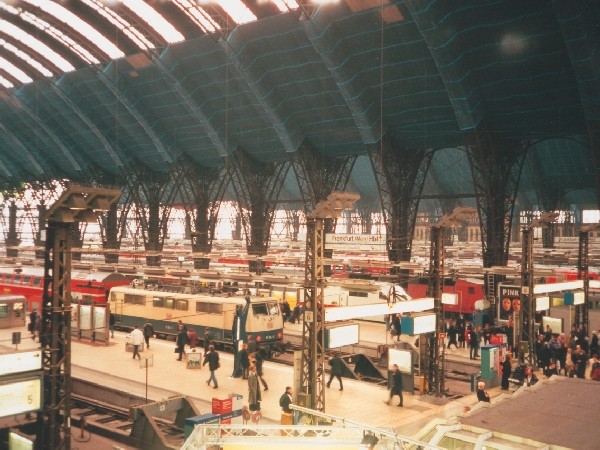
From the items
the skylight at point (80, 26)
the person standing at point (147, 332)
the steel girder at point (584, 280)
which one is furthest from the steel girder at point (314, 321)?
the skylight at point (80, 26)

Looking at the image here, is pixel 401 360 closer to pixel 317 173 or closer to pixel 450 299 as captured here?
pixel 450 299

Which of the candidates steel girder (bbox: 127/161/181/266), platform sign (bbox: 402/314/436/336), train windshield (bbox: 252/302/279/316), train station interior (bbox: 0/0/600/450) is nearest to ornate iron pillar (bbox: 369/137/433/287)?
train station interior (bbox: 0/0/600/450)

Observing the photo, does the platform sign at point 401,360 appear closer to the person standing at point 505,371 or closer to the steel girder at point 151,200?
the person standing at point 505,371

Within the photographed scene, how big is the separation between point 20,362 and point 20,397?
67 centimetres

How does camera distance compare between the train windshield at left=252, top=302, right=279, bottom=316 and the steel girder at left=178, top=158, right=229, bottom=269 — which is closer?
the train windshield at left=252, top=302, right=279, bottom=316

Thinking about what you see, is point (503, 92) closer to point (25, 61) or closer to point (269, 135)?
point (269, 135)

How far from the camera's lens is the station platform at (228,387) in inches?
642

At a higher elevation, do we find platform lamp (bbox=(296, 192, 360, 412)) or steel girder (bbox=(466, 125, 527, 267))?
steel girder (bbox=(466, 125, 527, 267))

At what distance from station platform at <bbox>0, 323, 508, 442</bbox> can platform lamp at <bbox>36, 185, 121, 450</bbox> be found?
297 cm

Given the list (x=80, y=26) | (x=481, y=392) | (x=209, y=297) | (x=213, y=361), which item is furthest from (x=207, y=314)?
(x=80, y=26)

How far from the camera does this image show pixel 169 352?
24484 millimetres

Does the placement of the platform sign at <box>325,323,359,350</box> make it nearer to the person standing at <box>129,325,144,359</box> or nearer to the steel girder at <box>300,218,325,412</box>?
the steel girder at <box>300,218,325,412</box>

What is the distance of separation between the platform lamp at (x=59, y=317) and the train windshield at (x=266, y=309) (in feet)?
41.3

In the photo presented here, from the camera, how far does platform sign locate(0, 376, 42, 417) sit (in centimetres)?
1132
